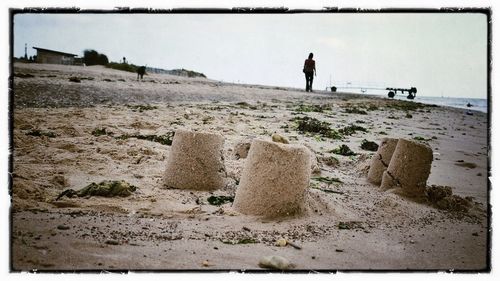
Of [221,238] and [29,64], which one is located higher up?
[29,64]

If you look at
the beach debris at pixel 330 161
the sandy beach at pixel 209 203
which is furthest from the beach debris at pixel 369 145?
the beach debris at pixel 330 161

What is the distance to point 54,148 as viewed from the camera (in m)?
5.28

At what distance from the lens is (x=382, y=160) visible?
16.7 feet

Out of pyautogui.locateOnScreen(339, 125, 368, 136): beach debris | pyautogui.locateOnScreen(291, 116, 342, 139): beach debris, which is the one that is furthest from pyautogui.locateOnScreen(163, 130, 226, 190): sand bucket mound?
pyautogui.locateOnScreen(339, 125, 368, 136): beach debris

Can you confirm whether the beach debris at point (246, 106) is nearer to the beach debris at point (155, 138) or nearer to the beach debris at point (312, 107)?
the beach debris at point (312, 107)

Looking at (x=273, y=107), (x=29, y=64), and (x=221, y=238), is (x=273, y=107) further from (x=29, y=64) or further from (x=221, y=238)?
(x=221, y=238)

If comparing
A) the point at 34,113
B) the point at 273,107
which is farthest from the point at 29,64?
the point at 273,107

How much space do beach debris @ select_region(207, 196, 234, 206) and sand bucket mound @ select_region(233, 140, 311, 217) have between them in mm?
419

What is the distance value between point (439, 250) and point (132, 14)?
3.35 m

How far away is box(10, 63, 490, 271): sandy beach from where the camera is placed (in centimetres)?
284

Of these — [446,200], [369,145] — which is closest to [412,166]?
[446,200]

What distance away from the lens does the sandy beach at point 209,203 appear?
9.33ft

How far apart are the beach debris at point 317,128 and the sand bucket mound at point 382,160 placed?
1.69 metres

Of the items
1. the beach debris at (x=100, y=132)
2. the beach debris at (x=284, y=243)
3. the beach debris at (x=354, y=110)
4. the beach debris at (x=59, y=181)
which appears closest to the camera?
the beach debris at (x=284, y=243)
